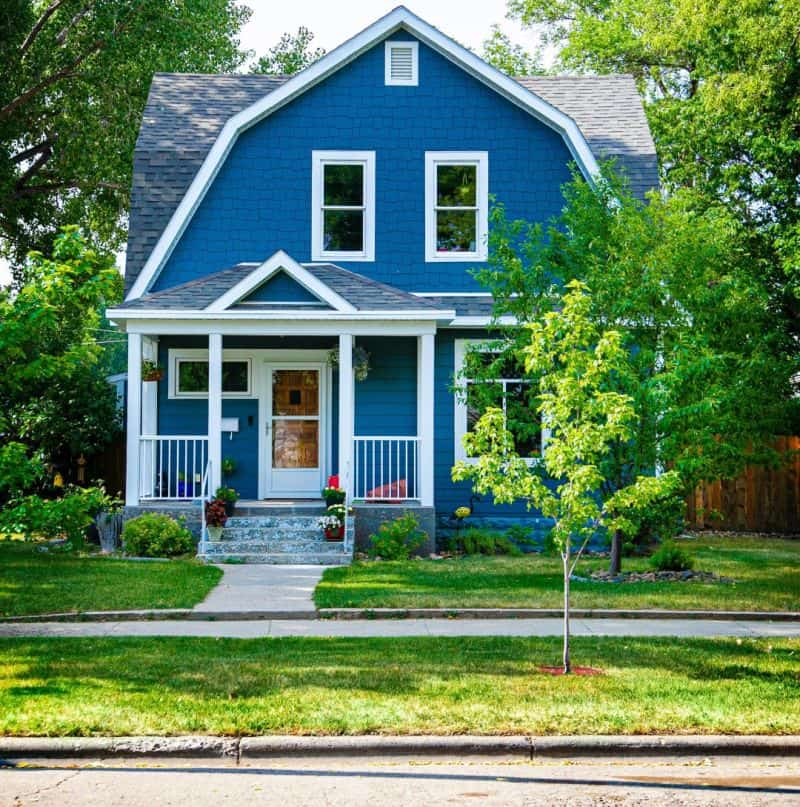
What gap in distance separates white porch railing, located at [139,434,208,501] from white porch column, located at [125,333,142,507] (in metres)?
0.11

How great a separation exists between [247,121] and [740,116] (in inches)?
389

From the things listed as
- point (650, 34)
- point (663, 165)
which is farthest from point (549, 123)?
point (663, 165)

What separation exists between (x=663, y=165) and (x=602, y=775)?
23803 mm

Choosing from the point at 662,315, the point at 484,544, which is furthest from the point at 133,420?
the point at 662,315

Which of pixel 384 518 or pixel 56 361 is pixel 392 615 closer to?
pixel 56 361

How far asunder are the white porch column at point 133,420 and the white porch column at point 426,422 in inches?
173

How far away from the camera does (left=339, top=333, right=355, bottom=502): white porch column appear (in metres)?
16.7

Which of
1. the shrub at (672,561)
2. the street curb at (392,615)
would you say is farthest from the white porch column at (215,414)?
the shrub at (672,561)

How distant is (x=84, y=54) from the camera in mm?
24953

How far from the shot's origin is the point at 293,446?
1892cm

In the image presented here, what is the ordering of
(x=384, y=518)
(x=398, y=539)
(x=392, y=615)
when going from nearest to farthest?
(x=392, y=615)
(x=398, y=539)
(x=384, y=518)

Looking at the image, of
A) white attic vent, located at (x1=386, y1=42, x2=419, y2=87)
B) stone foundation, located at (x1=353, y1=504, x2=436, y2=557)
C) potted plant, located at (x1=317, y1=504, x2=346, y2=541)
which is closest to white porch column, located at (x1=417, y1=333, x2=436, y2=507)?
stone foundation, located at (x1=353, y1=504, x2=436, y2=557)

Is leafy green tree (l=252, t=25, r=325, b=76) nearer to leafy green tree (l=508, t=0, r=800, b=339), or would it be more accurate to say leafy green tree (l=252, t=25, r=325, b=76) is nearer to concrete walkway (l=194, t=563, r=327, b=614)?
leafy green tree (l=508, t=0, r=800, b=339)

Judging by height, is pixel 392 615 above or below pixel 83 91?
below
